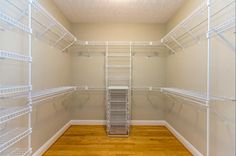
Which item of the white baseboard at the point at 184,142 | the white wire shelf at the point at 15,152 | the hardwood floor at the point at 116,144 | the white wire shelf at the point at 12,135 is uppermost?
the white wire shelf at the point at 12,135

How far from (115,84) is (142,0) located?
6.05ft

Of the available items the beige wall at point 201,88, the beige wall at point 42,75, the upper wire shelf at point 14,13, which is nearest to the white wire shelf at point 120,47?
the beige wall at point 42,75

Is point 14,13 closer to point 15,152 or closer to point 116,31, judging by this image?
point 15,152

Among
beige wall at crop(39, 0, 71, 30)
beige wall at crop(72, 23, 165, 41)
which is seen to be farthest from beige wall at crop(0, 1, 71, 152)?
beige wall at crop(72, 23, 165, 41)

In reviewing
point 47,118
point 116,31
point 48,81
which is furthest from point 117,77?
point 47,118

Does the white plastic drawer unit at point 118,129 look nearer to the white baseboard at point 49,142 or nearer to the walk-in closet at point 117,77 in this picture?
the walk-in closet at point 117,77

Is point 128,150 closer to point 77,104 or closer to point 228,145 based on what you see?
point 228,145

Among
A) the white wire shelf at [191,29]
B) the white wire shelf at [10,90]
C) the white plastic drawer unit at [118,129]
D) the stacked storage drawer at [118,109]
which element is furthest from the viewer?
the stacked storage drawer at [118,109]

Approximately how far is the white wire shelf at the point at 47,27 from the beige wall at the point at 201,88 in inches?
72.7

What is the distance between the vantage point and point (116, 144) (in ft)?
10.2

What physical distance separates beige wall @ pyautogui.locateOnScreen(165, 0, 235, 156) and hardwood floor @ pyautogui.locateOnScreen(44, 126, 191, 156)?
11.1 inches

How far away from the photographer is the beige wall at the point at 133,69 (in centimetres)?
421

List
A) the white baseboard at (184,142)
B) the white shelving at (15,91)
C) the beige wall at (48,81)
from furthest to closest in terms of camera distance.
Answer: the white baseboard at (184,142), the beige wall at (48,81), the white shelving at (15,91)

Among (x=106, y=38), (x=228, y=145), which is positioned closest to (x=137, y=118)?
(x=106, y=38)
